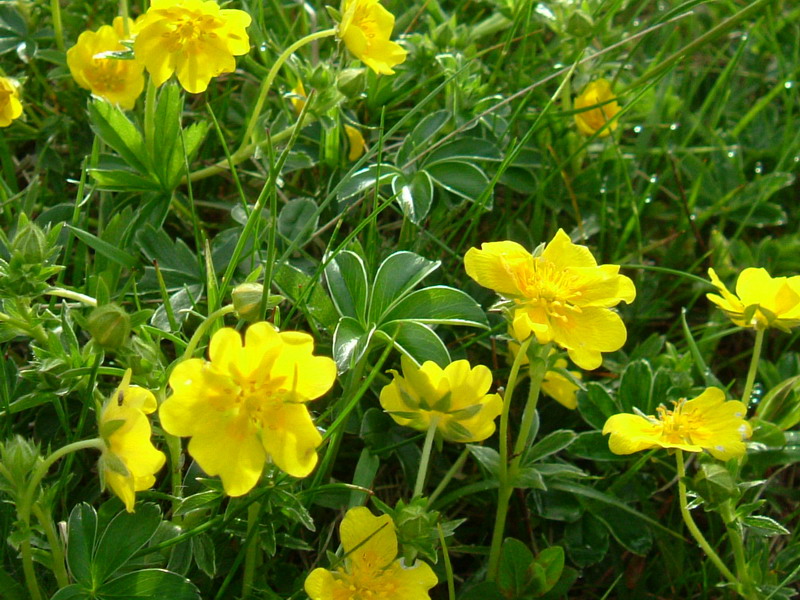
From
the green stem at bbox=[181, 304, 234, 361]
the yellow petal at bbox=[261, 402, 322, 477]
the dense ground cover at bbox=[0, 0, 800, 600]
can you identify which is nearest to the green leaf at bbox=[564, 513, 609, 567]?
the dense ground cover at bbox=[0, 0, 800, 600]

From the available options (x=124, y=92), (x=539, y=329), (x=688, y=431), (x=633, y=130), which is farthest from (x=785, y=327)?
(x=124, y=92)

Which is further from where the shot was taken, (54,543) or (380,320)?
(380,320)

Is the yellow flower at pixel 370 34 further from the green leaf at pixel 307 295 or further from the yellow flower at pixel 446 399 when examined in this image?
the yellow flower at pixel 446 399

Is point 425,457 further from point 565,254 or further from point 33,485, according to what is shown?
point 33,485

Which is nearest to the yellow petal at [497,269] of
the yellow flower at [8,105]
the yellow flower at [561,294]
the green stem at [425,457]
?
the yellow flower at [561,294]

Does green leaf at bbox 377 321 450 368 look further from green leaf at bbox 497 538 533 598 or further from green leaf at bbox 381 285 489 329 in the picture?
green leaf at bbox 497 538 533 598

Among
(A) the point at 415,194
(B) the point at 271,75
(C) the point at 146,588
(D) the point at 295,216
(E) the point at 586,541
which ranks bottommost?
(E) the point at 586,541

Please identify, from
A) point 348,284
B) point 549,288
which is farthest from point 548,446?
point 348,284

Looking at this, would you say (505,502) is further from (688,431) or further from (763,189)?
(763,189)
